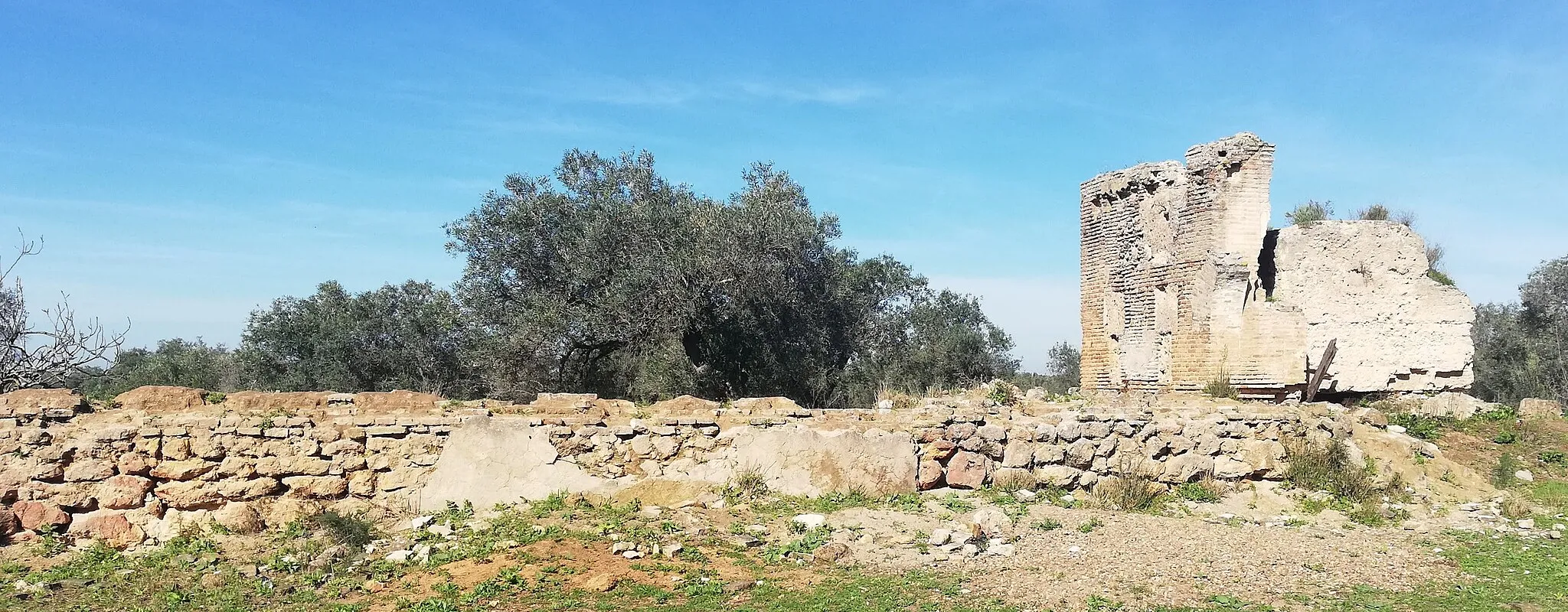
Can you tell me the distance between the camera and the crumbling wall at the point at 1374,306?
51.8 feet

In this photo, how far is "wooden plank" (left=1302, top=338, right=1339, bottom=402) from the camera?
50.5ft

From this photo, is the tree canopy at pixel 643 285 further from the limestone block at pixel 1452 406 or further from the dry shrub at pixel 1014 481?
the limestone block at pixel 1452 406

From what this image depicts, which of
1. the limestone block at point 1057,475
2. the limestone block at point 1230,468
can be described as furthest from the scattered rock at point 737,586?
the limestone block at point 1230,468

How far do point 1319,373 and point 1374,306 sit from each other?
73.1 inches

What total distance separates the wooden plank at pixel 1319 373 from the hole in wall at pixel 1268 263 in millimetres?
1234

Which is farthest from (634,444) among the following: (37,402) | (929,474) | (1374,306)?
(1374,306)

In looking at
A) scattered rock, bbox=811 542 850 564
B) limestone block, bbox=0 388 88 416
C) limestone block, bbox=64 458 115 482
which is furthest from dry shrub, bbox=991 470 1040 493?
limestone block, bbox=0 388 88 416

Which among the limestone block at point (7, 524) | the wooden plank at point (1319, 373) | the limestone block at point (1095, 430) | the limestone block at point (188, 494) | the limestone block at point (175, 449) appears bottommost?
the limestone block at point (7, 524)

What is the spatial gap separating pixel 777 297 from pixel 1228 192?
7703 mm

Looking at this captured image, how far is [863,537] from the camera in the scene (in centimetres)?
776

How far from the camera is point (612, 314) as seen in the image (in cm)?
1588

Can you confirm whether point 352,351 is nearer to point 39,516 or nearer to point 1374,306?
point 39,516

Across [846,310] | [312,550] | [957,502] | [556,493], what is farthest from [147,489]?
[846,310]

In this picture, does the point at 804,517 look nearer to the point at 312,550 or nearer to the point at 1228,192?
the point at 312,550
